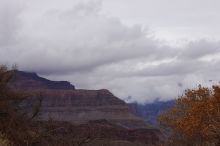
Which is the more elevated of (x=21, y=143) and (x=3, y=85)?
(x=3, y=85)

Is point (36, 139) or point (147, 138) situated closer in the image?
point (36, 139)

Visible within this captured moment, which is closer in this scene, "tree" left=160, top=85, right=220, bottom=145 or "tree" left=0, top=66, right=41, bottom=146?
"tree" left=0, top=66, right=41, bottom=146

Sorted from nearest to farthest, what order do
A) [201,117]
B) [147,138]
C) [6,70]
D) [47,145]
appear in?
[47,145]
[6,70]
[201,117]
[147,138]

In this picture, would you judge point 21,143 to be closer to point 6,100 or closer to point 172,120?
point 6,100

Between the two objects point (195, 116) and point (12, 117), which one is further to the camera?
point (195, 116)

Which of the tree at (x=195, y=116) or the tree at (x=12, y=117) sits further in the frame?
the tree at (x=195, y=116)

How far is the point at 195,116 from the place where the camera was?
63156mm

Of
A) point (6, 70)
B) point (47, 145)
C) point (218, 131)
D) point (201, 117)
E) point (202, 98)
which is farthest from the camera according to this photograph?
point (202, 98)

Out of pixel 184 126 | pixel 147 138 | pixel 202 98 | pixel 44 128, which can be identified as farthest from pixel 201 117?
pixel 147 138

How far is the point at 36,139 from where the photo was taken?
37719 mm

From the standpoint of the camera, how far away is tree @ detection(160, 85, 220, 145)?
60.2m

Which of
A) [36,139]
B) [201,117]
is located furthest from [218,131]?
[201,117]

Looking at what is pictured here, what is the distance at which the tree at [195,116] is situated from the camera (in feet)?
197

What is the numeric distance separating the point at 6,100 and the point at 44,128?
466cm
